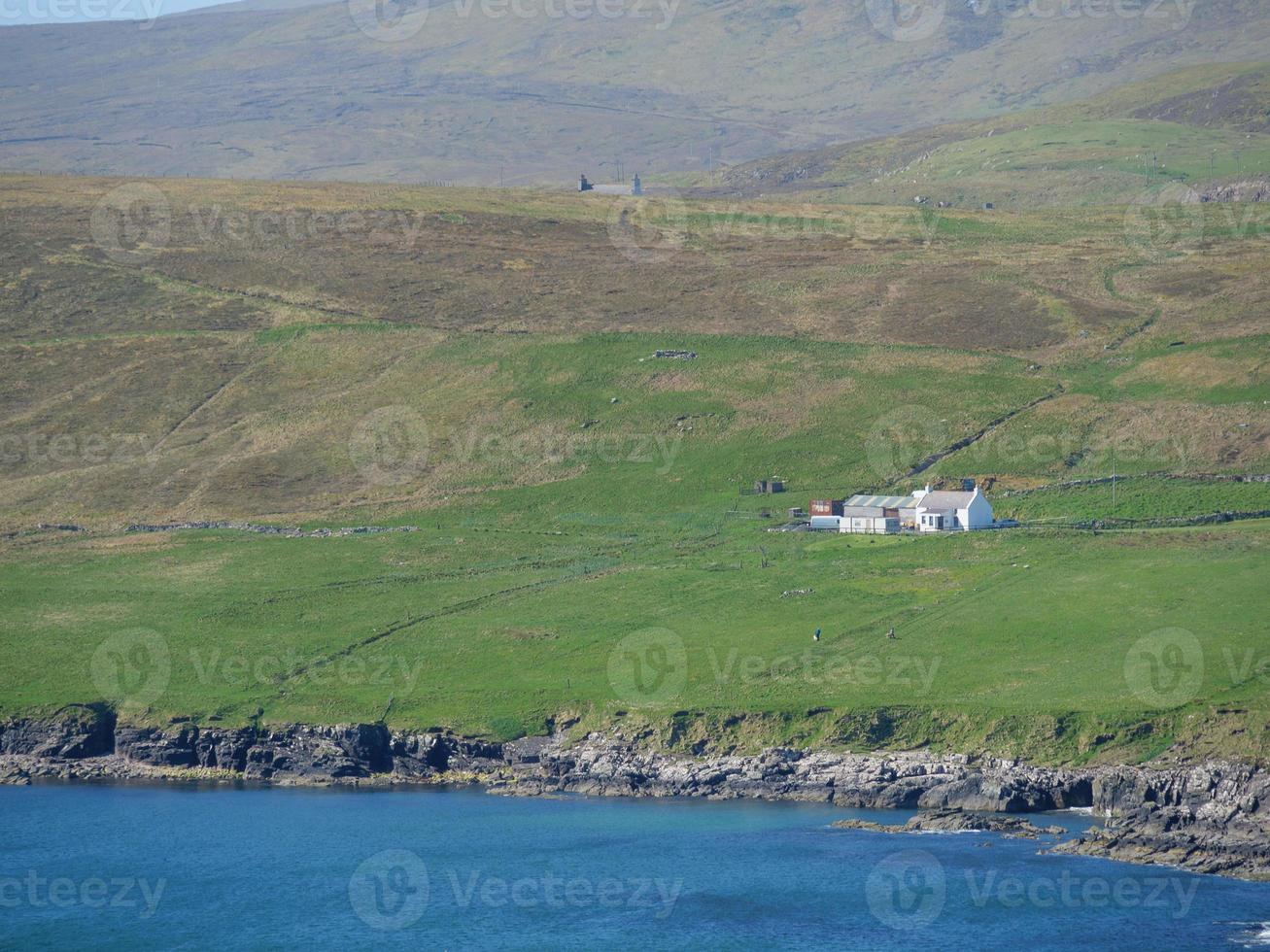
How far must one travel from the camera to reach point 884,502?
115 meters

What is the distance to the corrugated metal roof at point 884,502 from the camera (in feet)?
374

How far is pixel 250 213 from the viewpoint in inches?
7515

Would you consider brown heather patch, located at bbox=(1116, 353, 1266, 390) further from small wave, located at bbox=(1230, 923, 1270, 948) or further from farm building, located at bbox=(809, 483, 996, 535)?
small wave, located at bbox=(1230, 923, 1270, 948)

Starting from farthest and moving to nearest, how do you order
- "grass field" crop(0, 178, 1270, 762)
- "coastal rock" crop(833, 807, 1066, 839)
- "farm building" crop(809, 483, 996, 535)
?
"farm building" crop(809, 483, 996, 535) → "grass field" crop(0, 178, 1270, 762) → "coastal rock" crop(833, 807, 1066, 839)

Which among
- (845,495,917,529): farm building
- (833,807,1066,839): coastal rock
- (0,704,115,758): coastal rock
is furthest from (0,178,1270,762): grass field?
(833,807,1066,839): coastal rock

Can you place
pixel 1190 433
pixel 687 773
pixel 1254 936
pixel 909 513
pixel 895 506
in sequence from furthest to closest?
pixel 1190 433, pixel 895 506, pixel 909 513, pixel 687 773, pixel 1254 936

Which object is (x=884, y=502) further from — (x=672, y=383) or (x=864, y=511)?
(x=672, y=383)

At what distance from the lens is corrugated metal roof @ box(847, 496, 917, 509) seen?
114 meters

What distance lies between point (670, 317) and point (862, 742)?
85.0 m

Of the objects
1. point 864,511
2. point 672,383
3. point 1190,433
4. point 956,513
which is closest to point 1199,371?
point 1190,433

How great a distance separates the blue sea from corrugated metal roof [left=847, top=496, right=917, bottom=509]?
36755 mm

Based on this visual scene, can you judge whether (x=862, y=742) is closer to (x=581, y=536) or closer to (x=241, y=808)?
(x=241, y=808)

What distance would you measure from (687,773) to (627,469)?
48800 millimetres

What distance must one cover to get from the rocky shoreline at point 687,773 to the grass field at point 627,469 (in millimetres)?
1523
